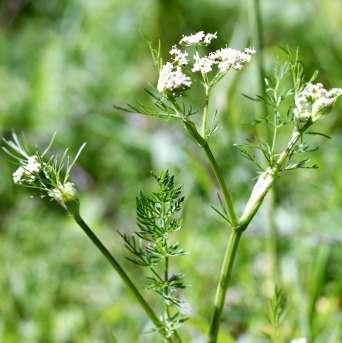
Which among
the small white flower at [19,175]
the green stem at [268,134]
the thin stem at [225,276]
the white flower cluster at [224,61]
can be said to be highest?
the green stem at [268,134]

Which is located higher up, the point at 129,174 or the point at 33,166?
the point at 129,174

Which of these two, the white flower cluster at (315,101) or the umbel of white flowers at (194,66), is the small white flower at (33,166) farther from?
the white flower cluster at (315,101)

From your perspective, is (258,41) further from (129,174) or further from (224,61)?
(129,174)

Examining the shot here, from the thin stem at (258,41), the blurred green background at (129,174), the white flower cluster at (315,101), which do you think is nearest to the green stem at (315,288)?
the blurred green background at (129,174)

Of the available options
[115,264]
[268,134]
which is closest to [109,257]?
[115,264]

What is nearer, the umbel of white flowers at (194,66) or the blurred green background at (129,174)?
the umbel of white flowers at (194,66)

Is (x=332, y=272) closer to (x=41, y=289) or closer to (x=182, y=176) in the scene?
(x=182, y=176)
